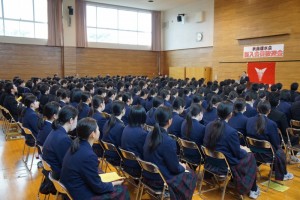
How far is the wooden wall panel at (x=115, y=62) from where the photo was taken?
61.9 ft

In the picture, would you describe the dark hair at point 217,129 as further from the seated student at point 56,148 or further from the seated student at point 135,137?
the seated student at point 56,148

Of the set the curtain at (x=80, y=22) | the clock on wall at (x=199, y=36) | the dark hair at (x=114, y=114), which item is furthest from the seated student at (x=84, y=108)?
the clock on wall at (x=199, y=36)

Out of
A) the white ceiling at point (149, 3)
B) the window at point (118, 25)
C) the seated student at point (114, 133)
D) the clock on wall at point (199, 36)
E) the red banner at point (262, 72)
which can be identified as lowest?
the seated student at point (114, 133)

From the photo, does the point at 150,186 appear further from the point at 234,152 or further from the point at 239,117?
the point at 239,117

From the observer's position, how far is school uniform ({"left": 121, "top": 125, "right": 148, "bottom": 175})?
12.0ft

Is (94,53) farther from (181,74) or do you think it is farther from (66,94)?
(66,94)

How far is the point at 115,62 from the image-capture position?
20156 mm

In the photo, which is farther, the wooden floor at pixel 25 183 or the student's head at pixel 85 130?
the wooden floor at pixel 25 183

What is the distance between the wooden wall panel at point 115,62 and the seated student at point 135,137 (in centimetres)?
1584

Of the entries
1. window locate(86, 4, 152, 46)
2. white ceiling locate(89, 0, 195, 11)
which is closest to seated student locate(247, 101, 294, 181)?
white ceiling locate(89, 0, 195, 11)

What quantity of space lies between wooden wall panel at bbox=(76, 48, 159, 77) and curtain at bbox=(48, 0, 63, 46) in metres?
1.77

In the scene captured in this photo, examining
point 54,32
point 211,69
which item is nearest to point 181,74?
point 211,69

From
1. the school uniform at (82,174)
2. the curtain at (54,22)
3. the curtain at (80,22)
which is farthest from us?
the curtain at (80,22)

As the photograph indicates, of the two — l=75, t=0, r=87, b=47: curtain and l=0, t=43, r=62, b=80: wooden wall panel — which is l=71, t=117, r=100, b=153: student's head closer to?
l=0, t=43, r=62, b=80: wooden wall panel
